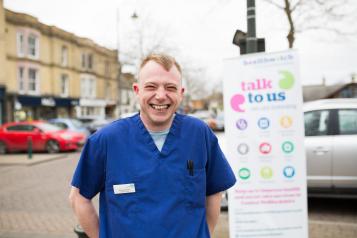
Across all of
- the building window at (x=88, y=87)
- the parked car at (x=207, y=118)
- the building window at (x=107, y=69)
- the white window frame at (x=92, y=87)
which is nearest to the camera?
the parked car at (x=207, y=118)

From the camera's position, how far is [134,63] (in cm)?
3067

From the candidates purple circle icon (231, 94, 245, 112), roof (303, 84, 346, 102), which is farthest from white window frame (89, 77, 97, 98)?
roof (303, 84, 346, 102)

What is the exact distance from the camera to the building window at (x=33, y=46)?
92.0 ft

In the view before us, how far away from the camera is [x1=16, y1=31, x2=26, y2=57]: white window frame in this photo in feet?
87.7

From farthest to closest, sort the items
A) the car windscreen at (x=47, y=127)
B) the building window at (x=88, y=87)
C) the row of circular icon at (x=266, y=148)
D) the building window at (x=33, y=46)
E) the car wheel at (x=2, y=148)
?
the building window at (x=88, y=87) → the building window at (x=33, y=46) → the car wheel at (x=2, y=148) → the car windscreen at (x=47, y=127) → the row of circular icon at (x=266, y=148)

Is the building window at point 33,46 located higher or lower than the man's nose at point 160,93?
higher

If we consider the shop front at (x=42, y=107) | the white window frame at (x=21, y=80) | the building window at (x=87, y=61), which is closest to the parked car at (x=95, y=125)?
the shop front at (x=42, y=107)

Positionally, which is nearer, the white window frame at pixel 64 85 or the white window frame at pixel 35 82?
the white window frame at pixel 35 82

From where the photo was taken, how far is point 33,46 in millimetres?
28547

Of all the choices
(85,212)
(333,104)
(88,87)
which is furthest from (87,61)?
(85,212)

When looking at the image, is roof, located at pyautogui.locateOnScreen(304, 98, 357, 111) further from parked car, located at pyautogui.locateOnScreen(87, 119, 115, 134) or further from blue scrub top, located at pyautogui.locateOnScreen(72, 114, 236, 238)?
parked car, located at pyautogui.locateOnScreen(87, 119, 115, 134)

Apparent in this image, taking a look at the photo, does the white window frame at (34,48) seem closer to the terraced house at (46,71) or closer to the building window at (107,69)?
the terraced house at (46,71)

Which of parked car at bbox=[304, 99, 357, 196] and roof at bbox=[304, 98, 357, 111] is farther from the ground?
roof at bbox=[304, 98, 357, 111]

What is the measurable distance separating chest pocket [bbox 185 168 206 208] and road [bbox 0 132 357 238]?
3003 mm
